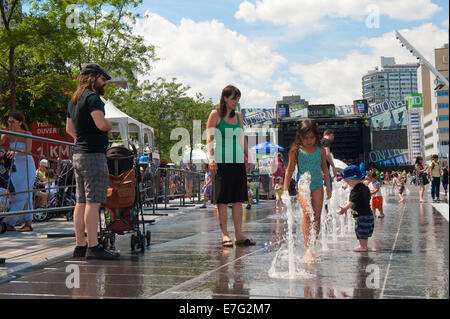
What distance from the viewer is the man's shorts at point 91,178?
5.38m

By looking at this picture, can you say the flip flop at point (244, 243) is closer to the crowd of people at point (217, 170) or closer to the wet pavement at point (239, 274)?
the crowd of people at point (217, 170)

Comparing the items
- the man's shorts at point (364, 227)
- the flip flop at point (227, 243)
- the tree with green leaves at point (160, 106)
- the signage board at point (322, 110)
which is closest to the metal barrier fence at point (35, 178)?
the flip flop at point (227, 243)

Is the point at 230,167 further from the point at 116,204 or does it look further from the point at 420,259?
the point at 420,259

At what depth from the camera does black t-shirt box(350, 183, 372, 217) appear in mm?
6352

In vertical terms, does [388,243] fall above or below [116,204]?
below

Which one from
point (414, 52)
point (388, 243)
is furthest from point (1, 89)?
point (414, 52)

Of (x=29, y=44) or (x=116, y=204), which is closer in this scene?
(x=116, y=204)

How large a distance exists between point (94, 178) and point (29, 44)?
33.3 ft

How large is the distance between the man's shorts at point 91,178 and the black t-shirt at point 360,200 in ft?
9.74

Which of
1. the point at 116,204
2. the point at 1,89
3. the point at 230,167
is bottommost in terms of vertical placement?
→ the point at 116,204

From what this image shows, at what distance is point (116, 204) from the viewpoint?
601 centimetres

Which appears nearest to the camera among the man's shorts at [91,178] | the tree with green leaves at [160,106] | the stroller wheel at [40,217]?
the man's shorts at [91,178]

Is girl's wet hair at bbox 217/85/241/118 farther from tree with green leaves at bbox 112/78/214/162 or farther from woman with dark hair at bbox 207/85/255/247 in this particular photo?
tree with green leaves at bbox 112/78/214/162

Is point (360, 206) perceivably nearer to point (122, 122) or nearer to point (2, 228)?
point (2, 228)
